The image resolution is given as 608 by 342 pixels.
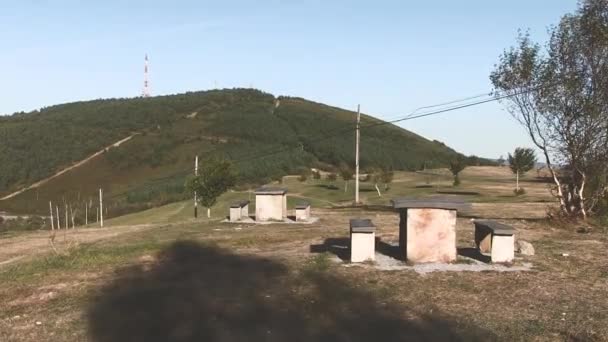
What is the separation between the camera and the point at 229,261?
51.7ft

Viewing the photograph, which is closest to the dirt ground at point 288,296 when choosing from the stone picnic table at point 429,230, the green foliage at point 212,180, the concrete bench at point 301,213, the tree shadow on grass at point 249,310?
the tree shadow on grass at point 249,310

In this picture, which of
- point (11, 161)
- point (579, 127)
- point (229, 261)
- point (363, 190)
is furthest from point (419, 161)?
point (229, 261)

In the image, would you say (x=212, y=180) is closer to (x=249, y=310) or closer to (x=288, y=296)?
(x=288, y=296)

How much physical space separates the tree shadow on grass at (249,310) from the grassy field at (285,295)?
26mm

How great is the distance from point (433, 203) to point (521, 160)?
146 feet

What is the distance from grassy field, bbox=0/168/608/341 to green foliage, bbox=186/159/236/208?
58.1 ft

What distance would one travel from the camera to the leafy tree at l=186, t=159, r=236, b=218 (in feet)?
122

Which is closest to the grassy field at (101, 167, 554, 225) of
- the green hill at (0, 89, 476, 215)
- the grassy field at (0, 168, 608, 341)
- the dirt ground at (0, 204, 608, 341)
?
the green hill at (0, 89, 476, 215)

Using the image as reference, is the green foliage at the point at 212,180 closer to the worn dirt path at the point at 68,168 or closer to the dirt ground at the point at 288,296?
the dirt ground at the point at 288,296

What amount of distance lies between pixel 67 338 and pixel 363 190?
175ft

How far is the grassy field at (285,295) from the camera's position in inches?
366

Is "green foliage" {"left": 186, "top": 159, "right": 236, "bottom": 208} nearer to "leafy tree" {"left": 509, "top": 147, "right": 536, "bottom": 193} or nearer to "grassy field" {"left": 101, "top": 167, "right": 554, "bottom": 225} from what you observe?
"grassy field" {"left": 101, "top": 167, "right": 554, "bottom": 225}

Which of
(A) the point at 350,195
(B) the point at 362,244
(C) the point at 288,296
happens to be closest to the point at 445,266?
(B) the point at 362,244

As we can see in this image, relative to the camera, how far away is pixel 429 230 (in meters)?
14.5
